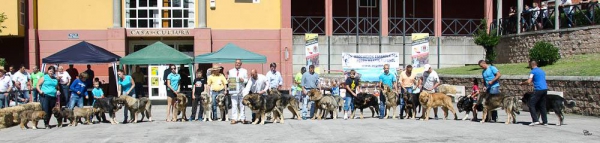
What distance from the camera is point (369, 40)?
31.8m

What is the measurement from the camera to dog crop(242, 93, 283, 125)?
16434mm

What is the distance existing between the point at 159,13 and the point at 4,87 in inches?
382

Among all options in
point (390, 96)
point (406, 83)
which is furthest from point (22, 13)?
point (406, 83)

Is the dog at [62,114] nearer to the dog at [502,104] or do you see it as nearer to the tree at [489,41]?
the dog at [502,104]

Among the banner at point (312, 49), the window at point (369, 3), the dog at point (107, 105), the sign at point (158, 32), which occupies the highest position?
the window at point (369, 3)

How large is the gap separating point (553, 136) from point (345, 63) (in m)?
14.7

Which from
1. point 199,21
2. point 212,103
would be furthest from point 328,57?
point 212,103

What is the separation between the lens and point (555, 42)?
86.2ft

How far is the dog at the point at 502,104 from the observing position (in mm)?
16250

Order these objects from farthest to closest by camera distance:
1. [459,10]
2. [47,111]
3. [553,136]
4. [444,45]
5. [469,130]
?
[459,10]
[444,45]
[47,111]
[469,130]
[553,136]

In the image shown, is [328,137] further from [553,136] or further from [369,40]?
[369,40]

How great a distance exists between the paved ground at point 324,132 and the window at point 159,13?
11.8 m

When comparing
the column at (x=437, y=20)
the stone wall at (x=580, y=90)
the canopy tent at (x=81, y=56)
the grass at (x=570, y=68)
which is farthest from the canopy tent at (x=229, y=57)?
the column at (x=437, y=20)

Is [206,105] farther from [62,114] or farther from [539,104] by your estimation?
[539,104]
